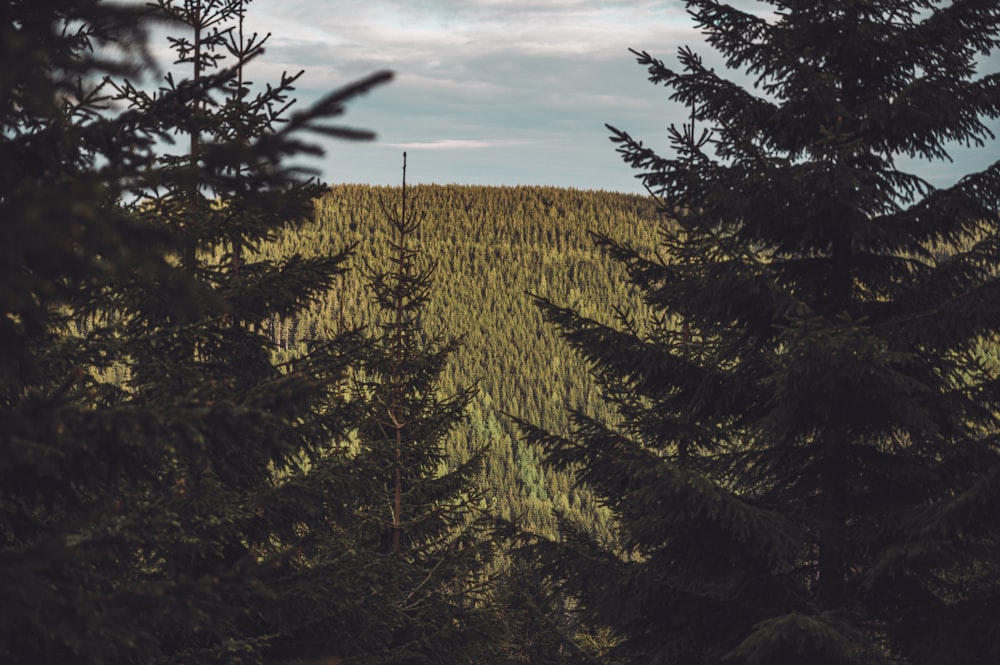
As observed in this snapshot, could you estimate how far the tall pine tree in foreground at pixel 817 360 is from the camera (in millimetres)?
6176

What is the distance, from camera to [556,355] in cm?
19588

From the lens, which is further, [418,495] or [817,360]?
[418,495]

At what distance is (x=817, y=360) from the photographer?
19.2 ft

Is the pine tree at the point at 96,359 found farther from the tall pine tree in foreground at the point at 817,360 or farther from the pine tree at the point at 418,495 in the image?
the pine tree at the point at 418,495

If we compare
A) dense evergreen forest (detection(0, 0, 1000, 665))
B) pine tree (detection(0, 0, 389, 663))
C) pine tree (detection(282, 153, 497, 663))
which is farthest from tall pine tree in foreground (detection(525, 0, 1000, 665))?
pine tree (detection(282, 153, 497, 663))

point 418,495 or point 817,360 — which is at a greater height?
point 817,360

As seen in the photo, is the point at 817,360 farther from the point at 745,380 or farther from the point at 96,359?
the point at 96,359

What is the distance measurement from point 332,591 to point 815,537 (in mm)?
4521

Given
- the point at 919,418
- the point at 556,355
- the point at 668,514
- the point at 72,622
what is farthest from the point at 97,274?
the point at 556,355

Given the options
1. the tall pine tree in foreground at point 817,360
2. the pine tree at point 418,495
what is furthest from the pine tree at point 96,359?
the pine tree at point 418,495

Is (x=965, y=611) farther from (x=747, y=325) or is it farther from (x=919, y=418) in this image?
(x=747, y=325)

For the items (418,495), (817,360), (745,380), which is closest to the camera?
(817,360)

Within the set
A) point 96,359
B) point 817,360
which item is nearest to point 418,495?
point 96,359

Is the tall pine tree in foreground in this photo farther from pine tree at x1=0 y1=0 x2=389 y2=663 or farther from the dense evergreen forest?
pine tree at x1=0 y1=0 x2=389 y2=663
